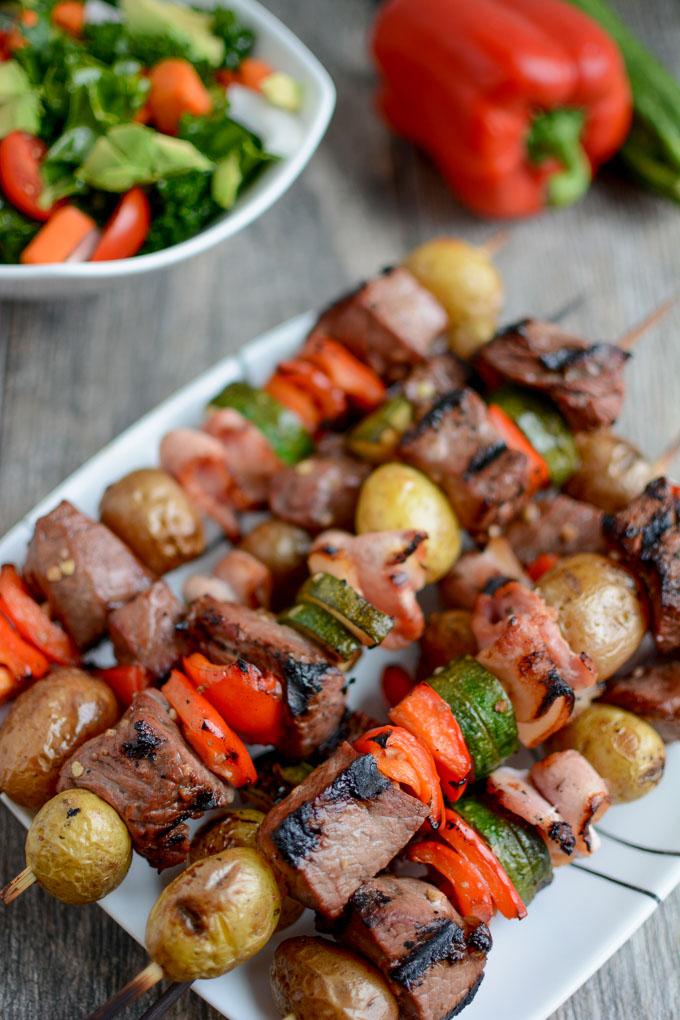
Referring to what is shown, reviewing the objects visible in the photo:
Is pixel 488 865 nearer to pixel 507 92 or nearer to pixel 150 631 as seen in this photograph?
pixel 150 631

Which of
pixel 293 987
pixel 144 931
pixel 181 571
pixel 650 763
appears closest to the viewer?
pixel 293 987

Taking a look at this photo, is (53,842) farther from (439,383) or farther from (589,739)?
(439,383)

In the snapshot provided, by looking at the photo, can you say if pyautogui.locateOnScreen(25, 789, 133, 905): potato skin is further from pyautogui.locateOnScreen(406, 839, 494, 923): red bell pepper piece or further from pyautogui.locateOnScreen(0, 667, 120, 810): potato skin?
pyautogui.locateOnScreen(406, 839, 494, 923): red bell pepper piece

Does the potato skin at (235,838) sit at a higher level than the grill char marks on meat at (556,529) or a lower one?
higher

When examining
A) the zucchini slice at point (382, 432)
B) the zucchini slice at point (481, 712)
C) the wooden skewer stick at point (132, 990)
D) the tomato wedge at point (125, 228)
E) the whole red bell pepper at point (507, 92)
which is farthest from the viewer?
the whole red bell pepper at point (507, 92)

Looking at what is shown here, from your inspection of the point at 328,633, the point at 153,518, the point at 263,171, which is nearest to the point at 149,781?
the point at 328,633

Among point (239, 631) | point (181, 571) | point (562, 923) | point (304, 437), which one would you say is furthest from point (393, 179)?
point (562, 923)

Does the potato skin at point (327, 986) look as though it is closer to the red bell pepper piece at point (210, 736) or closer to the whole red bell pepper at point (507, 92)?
the red bell pepper piece at point (210, 736)

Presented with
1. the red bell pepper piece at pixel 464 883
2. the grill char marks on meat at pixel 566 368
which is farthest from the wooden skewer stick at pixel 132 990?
the grill char marks on meat at pixel 566 368
